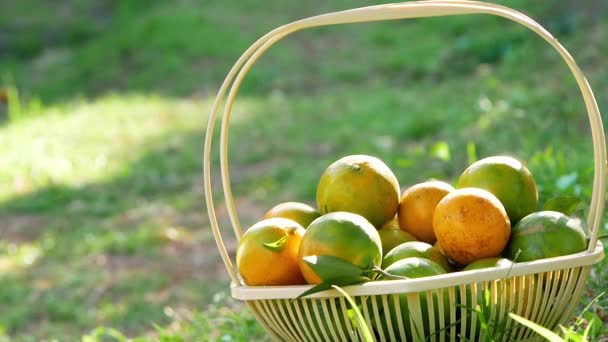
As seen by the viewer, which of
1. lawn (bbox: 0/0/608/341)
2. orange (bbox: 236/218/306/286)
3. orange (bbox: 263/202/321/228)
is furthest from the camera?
lawn (bbox: 0/0/608/341)

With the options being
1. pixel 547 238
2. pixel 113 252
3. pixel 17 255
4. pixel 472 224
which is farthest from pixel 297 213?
pixel 17 255

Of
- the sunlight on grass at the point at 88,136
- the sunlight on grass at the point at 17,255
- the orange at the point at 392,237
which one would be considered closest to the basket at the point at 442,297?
the orange at the point at 392,237

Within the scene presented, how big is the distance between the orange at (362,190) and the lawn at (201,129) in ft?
1.98

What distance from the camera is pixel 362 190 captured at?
1.98 meters

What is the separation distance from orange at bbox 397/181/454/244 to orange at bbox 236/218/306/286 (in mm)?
277

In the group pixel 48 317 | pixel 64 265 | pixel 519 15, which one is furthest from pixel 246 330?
pixel 64 265

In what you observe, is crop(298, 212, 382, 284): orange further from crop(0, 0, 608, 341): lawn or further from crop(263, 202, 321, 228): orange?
crop(0, 0, 608, 341): lawn

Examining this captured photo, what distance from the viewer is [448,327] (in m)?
1.72

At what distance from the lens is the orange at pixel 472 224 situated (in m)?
1.81

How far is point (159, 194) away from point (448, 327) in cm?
391

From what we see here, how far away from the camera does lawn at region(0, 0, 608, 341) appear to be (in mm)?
3908

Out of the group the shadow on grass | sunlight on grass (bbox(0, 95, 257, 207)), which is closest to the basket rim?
the shadow on grass

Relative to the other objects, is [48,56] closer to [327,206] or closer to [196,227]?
[196,227]

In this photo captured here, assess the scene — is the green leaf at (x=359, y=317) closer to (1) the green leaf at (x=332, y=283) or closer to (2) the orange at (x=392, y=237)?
(1) the green leaf at (x=332, y=283)
